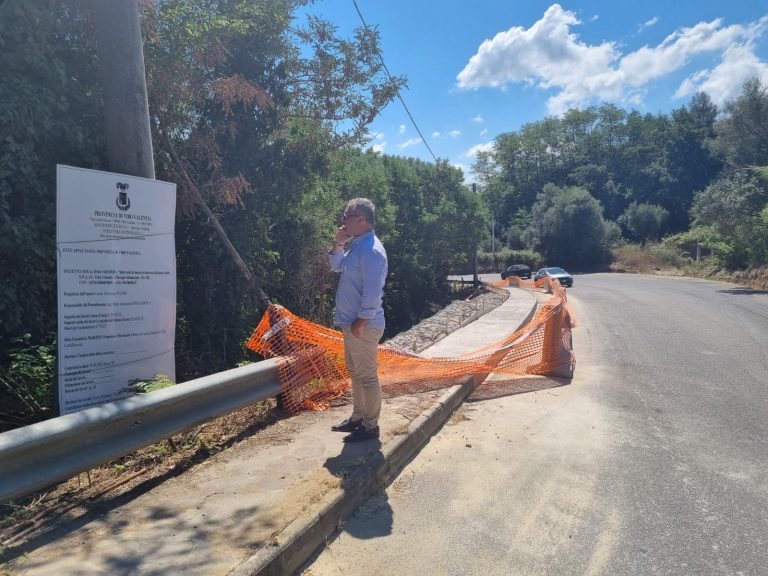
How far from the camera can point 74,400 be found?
3982 millimetres

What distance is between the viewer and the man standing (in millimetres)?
4078

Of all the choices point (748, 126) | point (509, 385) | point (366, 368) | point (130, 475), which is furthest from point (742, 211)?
point (130, 475)

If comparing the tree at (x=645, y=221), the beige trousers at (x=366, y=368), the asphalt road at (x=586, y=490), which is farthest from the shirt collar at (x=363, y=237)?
the tree at (x=645, y=221)

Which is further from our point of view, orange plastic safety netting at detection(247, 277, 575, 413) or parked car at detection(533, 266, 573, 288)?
parked car at detection(533, 266, 573, 288)

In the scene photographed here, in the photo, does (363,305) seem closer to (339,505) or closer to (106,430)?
(339,505)

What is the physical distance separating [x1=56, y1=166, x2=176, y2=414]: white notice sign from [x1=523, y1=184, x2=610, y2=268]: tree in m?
54.1

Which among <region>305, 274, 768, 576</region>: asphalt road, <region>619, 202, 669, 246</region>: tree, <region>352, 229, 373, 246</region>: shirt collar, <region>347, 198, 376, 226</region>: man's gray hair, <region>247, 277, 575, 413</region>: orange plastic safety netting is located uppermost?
<region>619, 202, 669, 246</region>: tree

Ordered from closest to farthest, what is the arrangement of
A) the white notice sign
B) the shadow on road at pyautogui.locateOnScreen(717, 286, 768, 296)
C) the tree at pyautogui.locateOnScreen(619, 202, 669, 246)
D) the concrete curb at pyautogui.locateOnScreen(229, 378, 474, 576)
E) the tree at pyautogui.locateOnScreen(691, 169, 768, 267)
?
the concrete curb at pyautogui.locateOnScreen(229, 378, 474, 576) → the white notice sign → the shadow on road at pyautogui.locateOnScreen(717, 286, 768, 296) → the tree at pyautogui.locateOnScreen(691, 169, 768, 267) → the tree at pyautogui.locateOnScreen(619, 202, 669, 246)

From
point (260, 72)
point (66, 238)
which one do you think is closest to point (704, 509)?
point (66, 238)

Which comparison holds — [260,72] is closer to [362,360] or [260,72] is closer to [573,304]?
[362,360]

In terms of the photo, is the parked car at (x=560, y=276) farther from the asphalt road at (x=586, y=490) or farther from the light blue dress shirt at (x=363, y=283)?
the light blue dress shirt at (x=363, y=283)

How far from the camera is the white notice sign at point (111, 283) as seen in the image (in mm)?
3965

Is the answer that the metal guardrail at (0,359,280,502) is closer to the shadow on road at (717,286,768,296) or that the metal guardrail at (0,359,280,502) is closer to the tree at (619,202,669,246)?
the shadow on road at (717,286,768,296)

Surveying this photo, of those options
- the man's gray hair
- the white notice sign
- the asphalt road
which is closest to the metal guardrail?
the white notice sign
